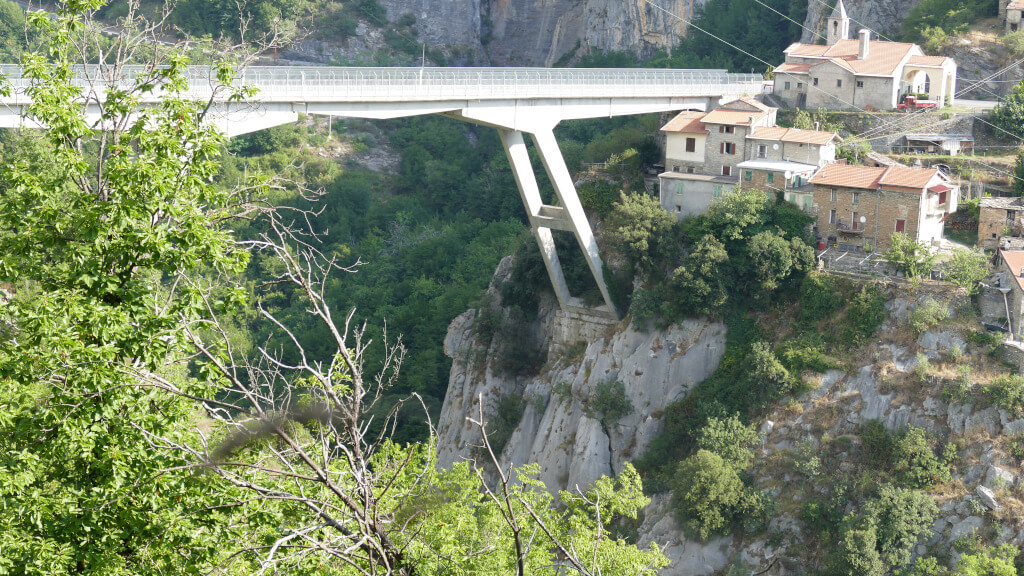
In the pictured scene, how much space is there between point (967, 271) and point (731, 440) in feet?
29.7

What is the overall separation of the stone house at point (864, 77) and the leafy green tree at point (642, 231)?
1028 centimetres

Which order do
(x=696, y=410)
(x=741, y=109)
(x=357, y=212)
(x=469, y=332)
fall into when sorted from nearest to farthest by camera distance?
(x=696, y=410), (x=741, y=109), (x=469, y=332), (x=357, y=212)

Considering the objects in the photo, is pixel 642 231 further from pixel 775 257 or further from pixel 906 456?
pixel 906 456

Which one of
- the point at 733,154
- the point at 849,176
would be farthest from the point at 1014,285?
the point at 733,154

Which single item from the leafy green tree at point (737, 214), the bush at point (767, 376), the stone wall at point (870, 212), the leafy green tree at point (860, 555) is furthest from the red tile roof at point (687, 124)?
the leafy green tree at point (860, 555)

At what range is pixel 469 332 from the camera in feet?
161

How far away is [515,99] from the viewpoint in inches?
1561

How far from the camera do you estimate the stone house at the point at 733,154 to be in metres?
40.9

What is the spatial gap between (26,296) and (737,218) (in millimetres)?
23153

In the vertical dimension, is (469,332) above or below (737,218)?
below

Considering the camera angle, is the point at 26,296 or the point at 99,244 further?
the point at 26,296

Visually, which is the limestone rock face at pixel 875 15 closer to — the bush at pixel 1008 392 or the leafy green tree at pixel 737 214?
the leafy green tree at pixel 737 214

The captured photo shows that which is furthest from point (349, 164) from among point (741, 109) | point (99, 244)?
point (99, 244)

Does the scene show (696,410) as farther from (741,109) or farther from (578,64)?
(578,64)
